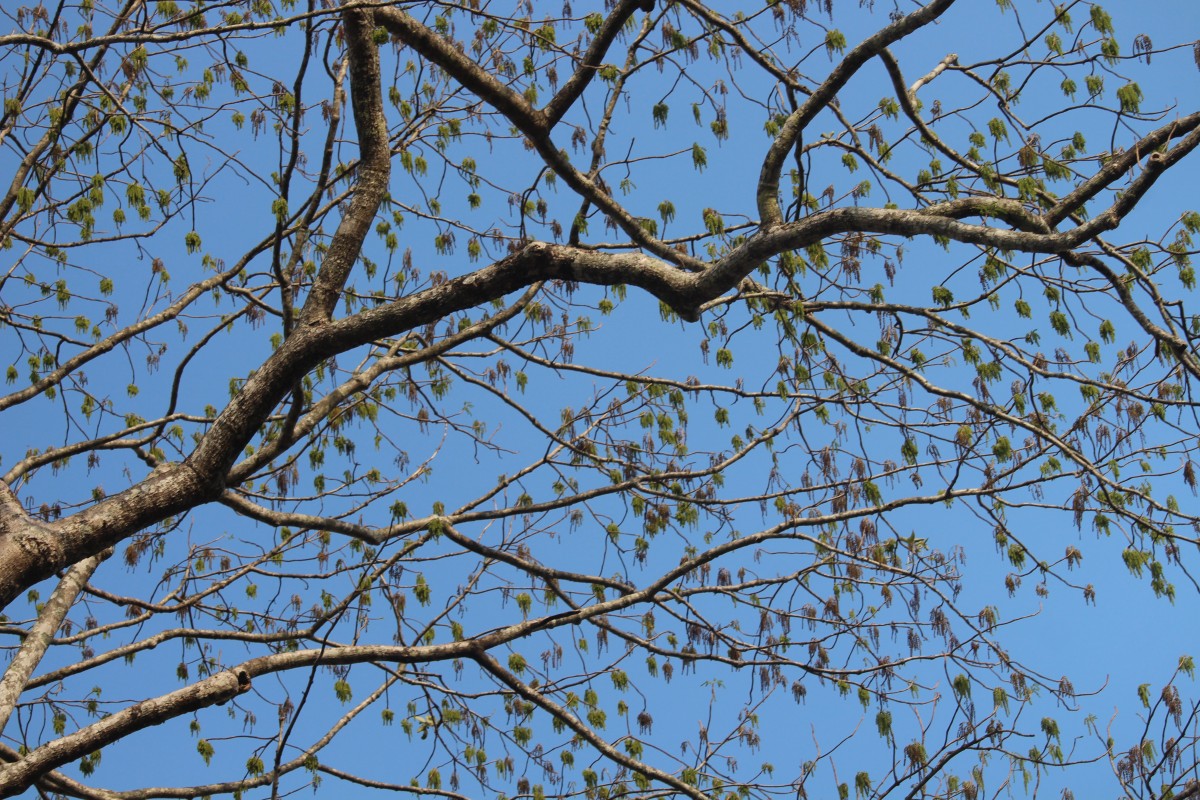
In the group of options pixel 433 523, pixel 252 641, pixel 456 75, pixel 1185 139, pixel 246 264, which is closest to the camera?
pixel 1185 139

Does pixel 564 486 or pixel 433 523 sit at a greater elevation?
pixel 564 486

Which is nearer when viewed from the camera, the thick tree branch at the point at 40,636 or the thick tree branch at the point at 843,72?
the thick tree branch at the point at 843,72

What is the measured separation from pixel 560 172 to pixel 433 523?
2057mm

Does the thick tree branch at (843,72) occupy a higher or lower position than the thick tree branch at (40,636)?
higher

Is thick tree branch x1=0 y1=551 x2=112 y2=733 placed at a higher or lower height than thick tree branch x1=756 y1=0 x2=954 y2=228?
lower

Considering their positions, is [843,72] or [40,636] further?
[40,636]

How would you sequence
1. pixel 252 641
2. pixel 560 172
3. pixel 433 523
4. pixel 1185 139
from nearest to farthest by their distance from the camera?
pixel 1185 139 < pixel 560 172 < pixel 433 523 < pixel 252 641

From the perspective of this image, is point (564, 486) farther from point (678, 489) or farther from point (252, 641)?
point (252, 641)

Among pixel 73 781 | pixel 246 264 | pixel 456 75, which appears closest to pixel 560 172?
pixel 456 75

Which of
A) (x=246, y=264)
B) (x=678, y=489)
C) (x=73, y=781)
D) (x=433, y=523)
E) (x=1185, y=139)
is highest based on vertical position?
(x=246, y=264)

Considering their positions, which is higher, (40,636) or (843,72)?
(843,72)

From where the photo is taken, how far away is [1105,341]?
5.92 meters

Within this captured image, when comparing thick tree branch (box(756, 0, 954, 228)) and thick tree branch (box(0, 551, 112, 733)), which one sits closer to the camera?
thick tree branch (box(756, 0, 954, 228))

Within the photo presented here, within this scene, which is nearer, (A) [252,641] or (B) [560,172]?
(B) [560,172]
